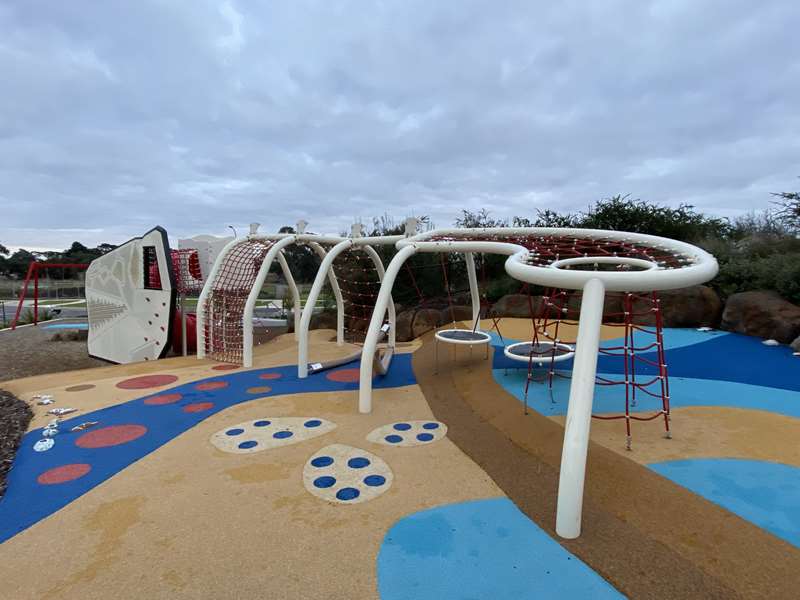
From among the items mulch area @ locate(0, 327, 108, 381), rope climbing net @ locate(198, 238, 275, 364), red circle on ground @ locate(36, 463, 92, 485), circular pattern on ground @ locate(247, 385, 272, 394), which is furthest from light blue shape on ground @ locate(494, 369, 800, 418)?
mulch area @ locate(0, 327, 108, 381)

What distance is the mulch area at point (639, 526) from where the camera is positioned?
2.81 m

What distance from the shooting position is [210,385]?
757 centimetres

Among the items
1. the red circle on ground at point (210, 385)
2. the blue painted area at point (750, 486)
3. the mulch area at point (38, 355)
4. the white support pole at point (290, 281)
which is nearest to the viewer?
the blue painted area at point (750, 486)

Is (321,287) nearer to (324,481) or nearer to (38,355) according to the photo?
(324,481)

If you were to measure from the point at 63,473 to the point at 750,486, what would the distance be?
6530 mm

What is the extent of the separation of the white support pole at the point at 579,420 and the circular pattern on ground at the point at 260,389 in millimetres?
5209

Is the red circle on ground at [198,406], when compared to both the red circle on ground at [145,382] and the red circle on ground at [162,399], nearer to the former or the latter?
the red circle on ground at [162,399]

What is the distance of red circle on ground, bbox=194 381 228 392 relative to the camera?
24.2ft

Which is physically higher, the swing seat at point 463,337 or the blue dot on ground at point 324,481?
the swing seat at point 463,337

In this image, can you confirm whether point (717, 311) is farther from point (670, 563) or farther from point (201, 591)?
point (201, 591)

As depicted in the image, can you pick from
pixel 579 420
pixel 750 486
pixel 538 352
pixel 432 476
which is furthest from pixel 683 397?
pixel 432 476

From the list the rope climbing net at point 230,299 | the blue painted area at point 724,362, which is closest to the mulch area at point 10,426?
the rope climbing net at point 230,299

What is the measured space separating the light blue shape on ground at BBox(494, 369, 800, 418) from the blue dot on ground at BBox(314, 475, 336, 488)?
10.4ft

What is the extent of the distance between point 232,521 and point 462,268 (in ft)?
53.7
